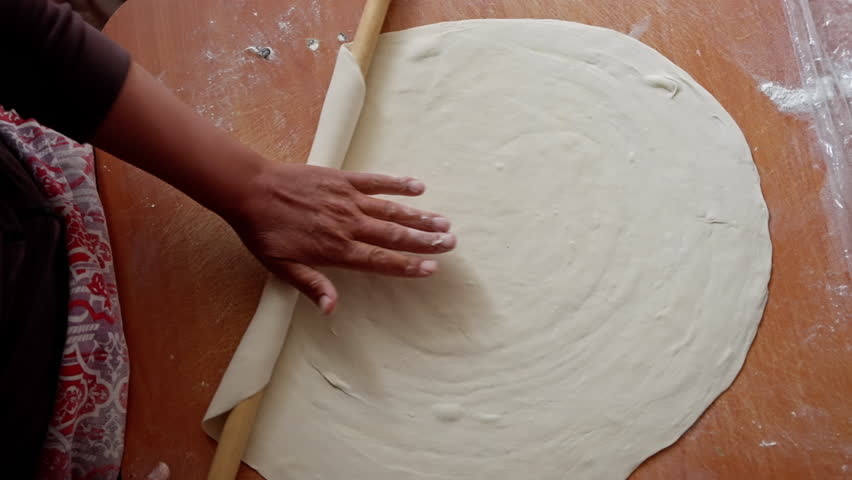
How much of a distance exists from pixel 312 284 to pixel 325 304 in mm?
37

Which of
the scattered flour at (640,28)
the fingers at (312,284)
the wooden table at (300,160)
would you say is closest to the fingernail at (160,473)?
the wooden table at (300,160)

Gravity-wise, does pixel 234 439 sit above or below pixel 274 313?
below

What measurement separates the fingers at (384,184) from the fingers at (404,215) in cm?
2

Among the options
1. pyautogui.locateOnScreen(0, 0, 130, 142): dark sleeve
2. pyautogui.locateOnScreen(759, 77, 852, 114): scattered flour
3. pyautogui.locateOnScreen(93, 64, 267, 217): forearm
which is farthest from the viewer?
pyautogui.locateOnScreen(759, 77, 852, 114): scattered flour

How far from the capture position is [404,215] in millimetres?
831

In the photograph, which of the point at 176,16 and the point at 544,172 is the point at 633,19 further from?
the point at 176,16

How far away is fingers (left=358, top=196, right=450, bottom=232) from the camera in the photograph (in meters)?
0.83

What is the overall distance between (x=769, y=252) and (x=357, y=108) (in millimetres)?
638

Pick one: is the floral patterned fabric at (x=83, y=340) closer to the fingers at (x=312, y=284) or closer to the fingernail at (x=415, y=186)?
the fingers at (x=312, y=284)

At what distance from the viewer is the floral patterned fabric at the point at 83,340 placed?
77cm

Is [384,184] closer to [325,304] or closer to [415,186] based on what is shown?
[415,186]

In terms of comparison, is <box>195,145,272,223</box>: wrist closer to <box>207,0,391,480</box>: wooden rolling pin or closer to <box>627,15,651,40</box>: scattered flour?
<box>207,0,391,480</box>: wooden rolling pin

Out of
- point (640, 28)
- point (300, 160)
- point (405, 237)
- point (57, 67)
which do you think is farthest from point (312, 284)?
point (640, 28)

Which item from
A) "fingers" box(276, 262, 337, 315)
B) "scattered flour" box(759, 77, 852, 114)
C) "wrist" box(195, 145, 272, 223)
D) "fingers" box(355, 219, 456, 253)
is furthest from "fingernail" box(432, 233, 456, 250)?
"scattered flour" box(759, 77, 852, 114)
